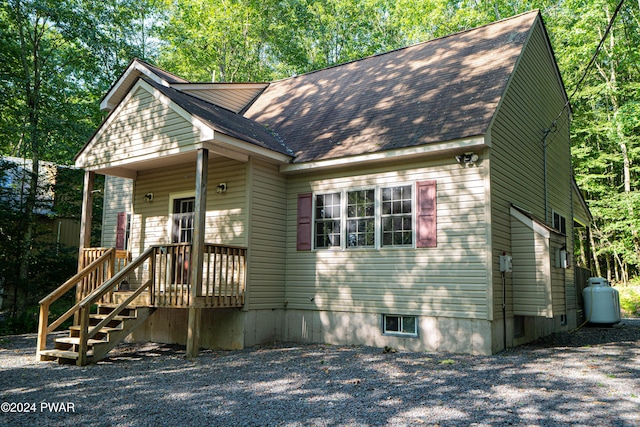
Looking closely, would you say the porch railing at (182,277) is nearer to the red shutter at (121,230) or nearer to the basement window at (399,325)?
the red shutter at (121,230)

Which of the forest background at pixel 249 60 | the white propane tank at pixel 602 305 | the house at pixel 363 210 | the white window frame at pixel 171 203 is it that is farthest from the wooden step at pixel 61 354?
the white propane tank at pixel 602 305

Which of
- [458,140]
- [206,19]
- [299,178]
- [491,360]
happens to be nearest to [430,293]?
[491,360]

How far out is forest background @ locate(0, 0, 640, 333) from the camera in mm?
15445

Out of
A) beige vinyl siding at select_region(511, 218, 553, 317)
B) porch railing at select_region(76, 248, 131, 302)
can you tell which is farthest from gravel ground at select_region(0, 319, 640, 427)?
porch railing at select_region(76, 248, 131, 302)

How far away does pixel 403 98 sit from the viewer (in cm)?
1063

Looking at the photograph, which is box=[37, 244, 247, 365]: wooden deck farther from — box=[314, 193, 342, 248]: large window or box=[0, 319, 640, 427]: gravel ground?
box=[314, 193, 342, 248]: large window

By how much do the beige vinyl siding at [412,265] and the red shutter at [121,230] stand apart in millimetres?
5646

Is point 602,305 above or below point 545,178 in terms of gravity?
below

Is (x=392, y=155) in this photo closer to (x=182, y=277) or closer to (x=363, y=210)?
(x=363, y=210)

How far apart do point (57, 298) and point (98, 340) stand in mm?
1730

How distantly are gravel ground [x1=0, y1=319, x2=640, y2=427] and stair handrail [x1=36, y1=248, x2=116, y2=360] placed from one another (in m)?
0.47

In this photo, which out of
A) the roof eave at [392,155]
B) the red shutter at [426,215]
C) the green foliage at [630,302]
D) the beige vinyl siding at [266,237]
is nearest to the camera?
the roof eave at [392,155]

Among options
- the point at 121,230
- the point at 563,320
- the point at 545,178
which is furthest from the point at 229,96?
the point at 563,320

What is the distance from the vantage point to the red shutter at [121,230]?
13.4 metres
